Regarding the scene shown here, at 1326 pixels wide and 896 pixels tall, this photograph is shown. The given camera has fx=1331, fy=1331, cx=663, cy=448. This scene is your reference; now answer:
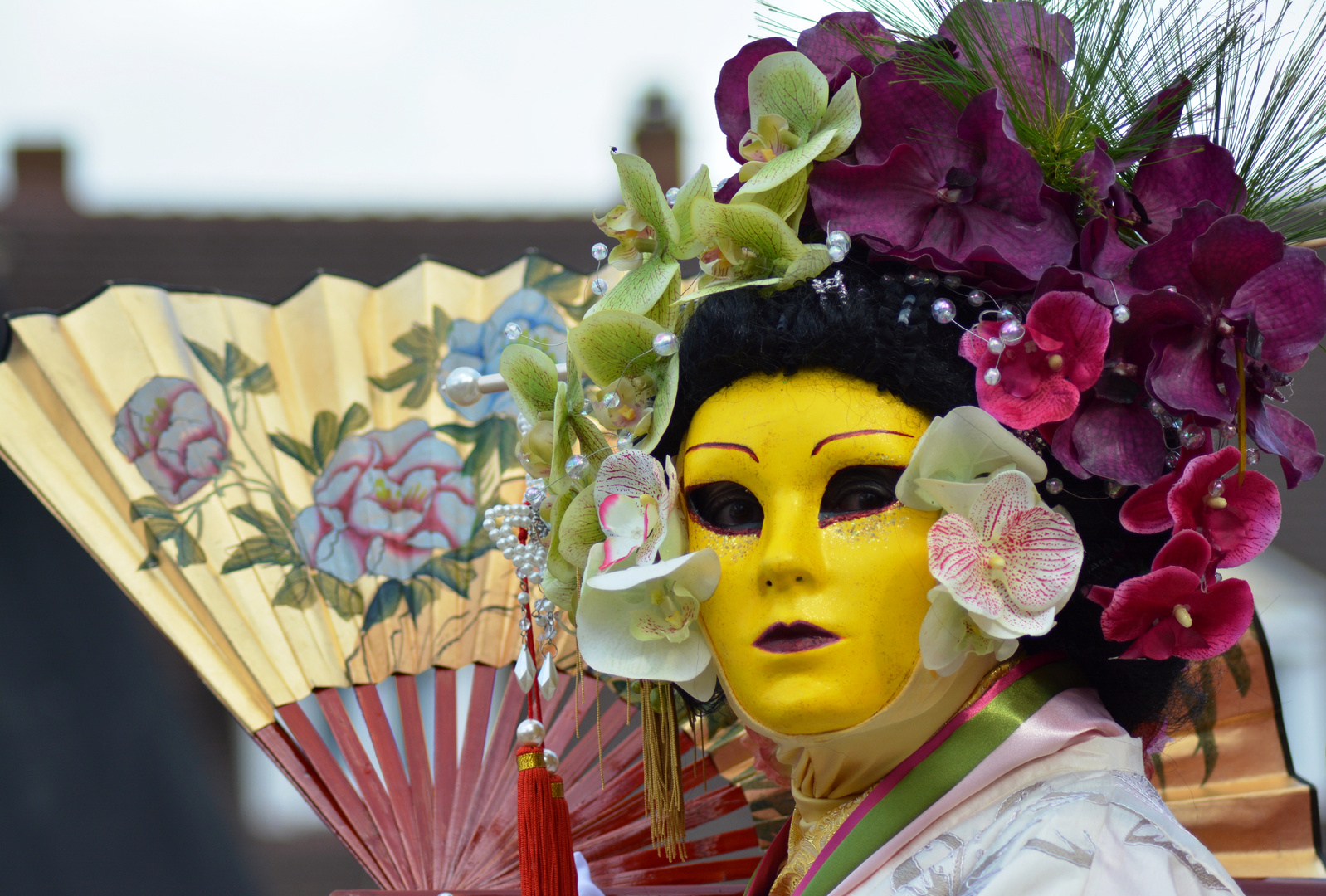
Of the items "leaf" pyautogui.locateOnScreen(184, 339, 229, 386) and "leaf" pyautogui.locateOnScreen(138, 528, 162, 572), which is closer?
"leaf" pyautogui.locateOnScreen(138, 528, 162, 572)

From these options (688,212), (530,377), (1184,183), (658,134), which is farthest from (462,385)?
(658,134)

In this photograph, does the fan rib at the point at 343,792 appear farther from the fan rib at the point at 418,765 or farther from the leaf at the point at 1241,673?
the leaf at the point at 1241,673

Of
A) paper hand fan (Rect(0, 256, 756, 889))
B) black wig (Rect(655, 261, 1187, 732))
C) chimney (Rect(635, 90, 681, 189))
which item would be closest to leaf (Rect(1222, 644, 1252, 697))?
black wig (Rect(655, 261, 1187, 732))

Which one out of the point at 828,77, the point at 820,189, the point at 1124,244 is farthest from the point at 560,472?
the point at 1124,244

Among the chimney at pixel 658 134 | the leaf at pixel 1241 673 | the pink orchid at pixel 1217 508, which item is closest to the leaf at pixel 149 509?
the pink orchid at pixel 1217 508

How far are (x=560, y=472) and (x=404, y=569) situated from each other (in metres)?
0.64

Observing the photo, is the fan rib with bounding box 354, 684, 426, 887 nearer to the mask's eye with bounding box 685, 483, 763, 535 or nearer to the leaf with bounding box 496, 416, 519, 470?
the leaf with bounding box 496, 416, 519, 470

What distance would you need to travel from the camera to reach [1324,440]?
4.77m

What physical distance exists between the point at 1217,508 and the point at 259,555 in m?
1.42

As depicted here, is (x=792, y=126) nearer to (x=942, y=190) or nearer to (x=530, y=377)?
(x=942, y=190)

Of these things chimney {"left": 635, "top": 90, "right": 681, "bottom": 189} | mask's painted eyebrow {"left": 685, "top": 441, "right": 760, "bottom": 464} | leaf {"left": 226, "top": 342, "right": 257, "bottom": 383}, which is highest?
chimney {"left": 635, "top": 90, "right": 681, "bottom": 189}

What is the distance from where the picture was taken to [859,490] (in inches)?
55.6

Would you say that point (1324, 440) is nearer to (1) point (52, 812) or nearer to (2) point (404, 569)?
(2) point (404, 569)

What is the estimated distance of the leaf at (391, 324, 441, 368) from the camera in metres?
2.25
